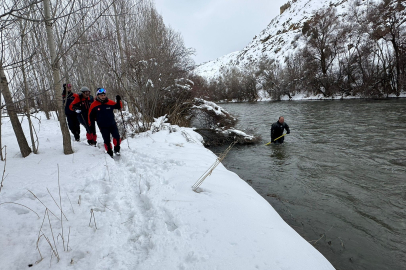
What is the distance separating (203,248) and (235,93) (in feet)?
156

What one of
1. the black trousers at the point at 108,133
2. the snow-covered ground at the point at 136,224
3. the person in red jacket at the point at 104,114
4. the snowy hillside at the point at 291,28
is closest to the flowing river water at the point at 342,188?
the snow-covered ground at the point at 136,224

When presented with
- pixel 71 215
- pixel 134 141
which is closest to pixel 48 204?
pixel 71 215

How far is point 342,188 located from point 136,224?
15.0 ft

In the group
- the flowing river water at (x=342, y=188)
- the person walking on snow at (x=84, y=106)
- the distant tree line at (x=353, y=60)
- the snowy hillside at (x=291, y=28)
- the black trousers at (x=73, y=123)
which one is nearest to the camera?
the flowing river water at (x=342, y=188)

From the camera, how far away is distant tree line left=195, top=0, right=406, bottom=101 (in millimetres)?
21641

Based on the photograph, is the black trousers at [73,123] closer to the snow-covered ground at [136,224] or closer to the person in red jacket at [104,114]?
the person in red jacket at [104,114]

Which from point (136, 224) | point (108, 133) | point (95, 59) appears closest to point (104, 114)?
point (108, 133)

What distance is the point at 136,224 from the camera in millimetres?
2264

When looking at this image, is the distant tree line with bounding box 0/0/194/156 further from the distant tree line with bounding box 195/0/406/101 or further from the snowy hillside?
the snowy hillside

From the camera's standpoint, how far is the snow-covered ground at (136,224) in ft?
5.71

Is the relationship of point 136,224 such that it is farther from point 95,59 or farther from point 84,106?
point 95,59

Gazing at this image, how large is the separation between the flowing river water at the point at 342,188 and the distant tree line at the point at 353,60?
708cm

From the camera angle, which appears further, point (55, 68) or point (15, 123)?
point (15, 123)

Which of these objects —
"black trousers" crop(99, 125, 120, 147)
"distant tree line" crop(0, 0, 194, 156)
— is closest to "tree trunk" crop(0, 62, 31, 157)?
"distant tree line" crop(0, 0, 194, 156)
